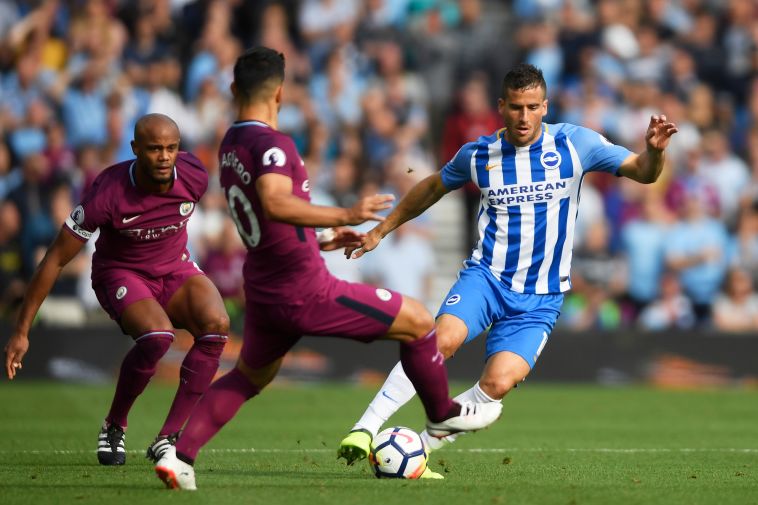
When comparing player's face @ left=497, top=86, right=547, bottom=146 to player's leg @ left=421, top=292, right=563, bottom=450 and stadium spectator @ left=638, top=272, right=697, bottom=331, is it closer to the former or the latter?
player's leg @ left=421, top=292, right=563, bottom=450

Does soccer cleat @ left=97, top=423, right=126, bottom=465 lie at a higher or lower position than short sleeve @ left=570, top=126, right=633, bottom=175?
lower

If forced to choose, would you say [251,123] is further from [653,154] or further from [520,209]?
[653,154]

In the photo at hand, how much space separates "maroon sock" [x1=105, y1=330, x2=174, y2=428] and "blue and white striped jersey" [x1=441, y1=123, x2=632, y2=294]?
220cm

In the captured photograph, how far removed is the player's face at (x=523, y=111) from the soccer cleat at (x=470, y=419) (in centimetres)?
204

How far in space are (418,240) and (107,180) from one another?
8.55 metres

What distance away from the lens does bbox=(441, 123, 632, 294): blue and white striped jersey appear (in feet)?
27.9

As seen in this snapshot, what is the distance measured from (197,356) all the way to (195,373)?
0.38 ft

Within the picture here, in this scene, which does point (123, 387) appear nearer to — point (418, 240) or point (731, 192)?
point (418, 240)

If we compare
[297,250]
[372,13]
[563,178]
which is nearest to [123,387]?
[297,250]

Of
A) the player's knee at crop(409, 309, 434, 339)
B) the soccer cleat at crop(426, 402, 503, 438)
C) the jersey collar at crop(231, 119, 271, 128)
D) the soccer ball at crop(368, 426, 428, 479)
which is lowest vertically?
the soccer ball at crop(368, 426, 428, 479)

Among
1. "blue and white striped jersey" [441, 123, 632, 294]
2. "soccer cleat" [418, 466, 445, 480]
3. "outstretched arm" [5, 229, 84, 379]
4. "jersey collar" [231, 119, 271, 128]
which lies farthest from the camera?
"blue and white striped jersey" [441, 123, 632, 294]

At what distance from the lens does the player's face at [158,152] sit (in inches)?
325

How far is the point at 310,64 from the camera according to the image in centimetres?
1836

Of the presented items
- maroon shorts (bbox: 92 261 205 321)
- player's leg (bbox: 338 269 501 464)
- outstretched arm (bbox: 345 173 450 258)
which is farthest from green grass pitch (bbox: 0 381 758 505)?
outstretched arm (bbox: 345 173 450 258)
